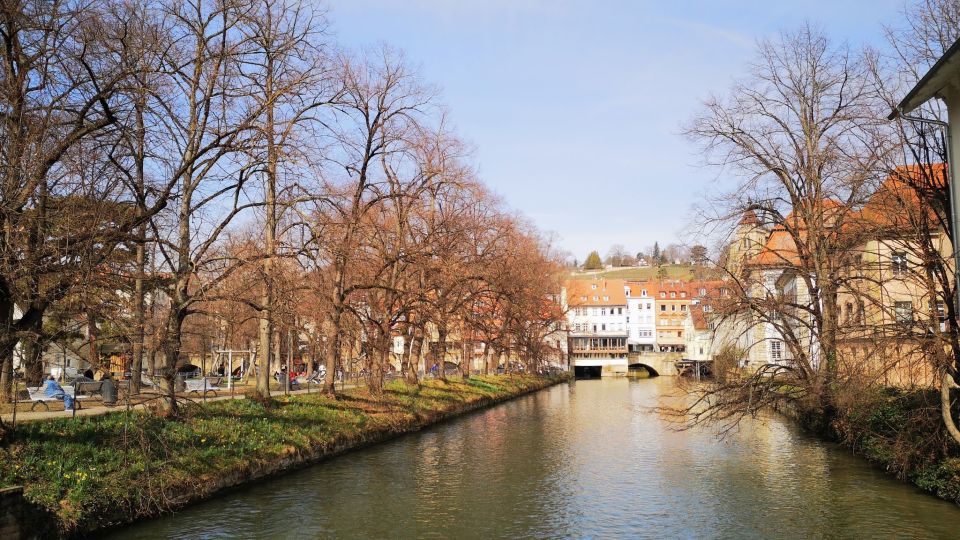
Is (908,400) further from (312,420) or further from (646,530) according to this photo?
(312,420)

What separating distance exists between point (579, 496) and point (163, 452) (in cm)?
954

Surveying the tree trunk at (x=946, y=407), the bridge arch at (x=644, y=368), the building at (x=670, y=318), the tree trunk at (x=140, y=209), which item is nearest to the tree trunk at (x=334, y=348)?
the tree trunk at (x=140, y=209)

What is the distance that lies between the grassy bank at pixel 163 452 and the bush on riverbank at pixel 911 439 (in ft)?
48.9

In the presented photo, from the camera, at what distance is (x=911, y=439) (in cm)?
1706

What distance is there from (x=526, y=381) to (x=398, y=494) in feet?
147

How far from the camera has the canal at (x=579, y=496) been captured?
1445 cm

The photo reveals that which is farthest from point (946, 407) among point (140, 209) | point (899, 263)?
point (140, 209)

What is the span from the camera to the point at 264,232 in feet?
80.9

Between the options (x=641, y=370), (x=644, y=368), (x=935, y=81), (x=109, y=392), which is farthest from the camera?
(x=641, y=370)

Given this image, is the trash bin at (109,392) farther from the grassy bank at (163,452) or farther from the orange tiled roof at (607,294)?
the orange tiled roof at (607,294)

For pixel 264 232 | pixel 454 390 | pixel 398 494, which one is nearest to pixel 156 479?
pixel 398 494

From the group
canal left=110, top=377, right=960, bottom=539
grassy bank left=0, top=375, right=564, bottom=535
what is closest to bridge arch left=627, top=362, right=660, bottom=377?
canal left=110, top=377, right=960, bottom=539

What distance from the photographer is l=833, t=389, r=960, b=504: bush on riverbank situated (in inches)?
622

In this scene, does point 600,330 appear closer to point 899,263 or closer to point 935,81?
point 899,263
